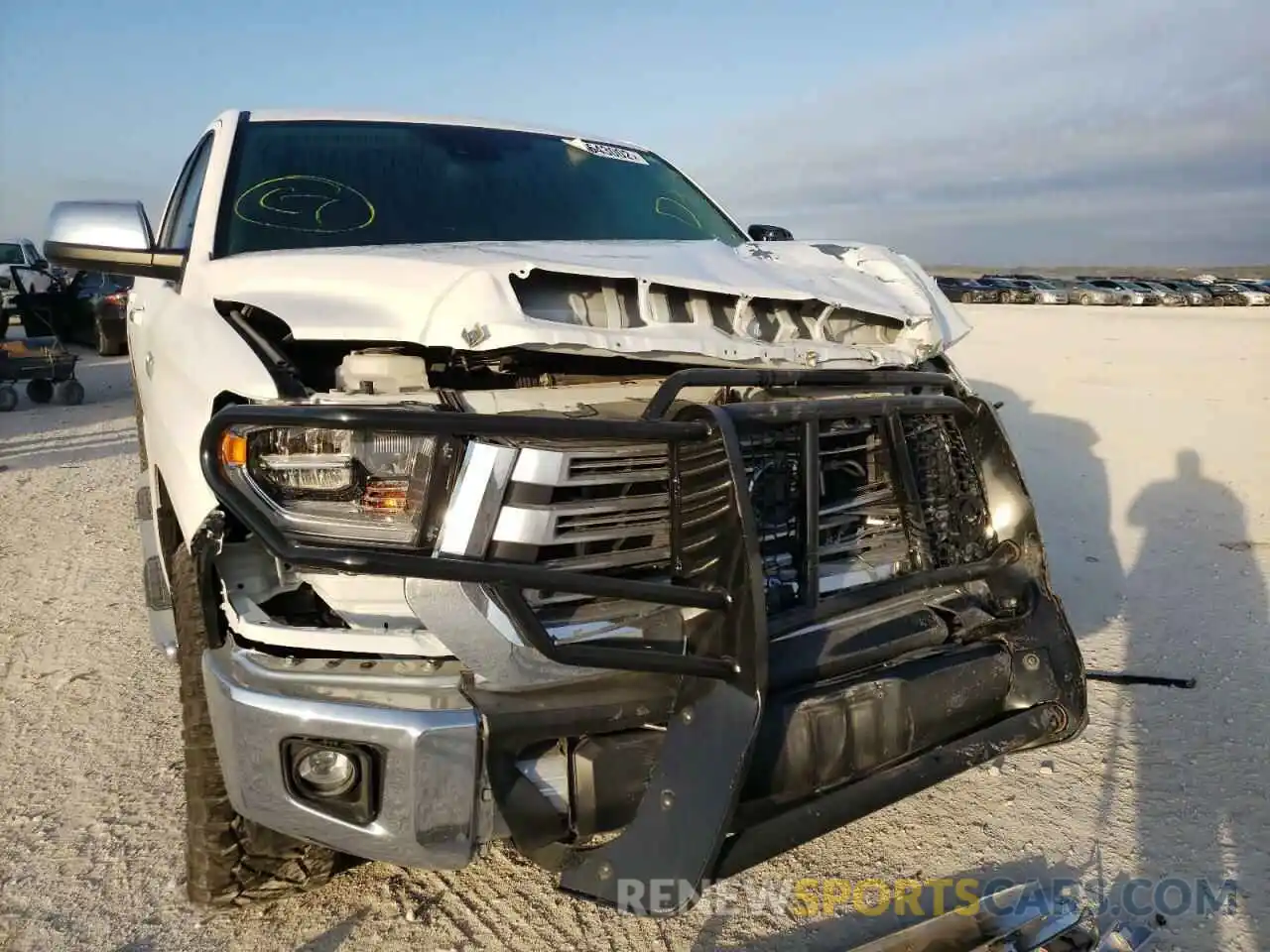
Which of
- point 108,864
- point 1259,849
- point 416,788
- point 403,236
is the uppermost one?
point 403,236

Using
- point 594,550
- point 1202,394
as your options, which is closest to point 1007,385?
point 1202,394

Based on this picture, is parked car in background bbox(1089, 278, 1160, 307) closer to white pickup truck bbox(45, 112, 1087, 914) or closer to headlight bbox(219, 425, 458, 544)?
white pickup truck bbox(45, 112, 1087, 914)

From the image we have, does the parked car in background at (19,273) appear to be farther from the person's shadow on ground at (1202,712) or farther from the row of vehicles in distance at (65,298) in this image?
the person's shadow on ground at (1202,712)

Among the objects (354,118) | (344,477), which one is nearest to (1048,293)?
(354,118)

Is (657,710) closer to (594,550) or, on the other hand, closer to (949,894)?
(594,550)

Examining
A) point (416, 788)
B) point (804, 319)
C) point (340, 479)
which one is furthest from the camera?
point (804, 319)

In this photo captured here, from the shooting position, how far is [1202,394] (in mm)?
11016

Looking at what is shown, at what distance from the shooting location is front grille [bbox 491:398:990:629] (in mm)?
2020

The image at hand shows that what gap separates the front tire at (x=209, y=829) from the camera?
7.59 ft

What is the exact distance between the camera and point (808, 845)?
117 inches

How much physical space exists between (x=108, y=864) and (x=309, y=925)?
0.72m

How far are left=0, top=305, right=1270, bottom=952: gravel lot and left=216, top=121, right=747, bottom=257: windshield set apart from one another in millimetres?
1873

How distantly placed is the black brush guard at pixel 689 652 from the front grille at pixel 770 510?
19 millimetres

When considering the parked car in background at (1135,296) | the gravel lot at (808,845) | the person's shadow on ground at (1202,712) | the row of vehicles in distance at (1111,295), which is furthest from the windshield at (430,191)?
the parked car in background at (1135,296)
